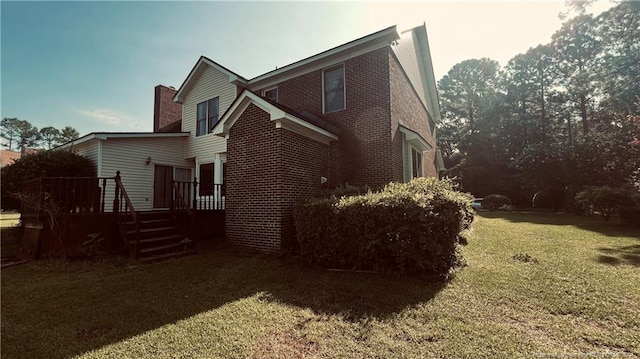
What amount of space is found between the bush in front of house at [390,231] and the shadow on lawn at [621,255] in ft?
11.1

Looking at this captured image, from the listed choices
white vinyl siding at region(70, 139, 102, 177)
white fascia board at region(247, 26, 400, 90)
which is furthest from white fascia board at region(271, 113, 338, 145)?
white vinyl siding at region(70, 139, 102, 177)

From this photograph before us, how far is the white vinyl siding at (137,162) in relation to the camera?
11.9 meters

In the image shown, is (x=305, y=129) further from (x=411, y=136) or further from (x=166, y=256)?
(x=166, y=256)

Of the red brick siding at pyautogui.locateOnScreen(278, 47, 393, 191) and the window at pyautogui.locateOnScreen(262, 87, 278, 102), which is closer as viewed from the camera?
the red brick siding at pyautogui.locateOnScreen(278, 47, 393, 191)

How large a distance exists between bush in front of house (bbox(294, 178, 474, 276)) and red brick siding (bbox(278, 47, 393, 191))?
8.69 feet

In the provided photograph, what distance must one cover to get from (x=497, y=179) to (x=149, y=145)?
103 feet

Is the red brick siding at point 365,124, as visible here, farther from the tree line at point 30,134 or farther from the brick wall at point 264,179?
the tree line at point 30,134

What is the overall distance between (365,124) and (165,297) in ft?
24.2

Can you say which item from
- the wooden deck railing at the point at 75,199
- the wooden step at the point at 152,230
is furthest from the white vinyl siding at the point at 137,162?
the wooden step at the point at 152,230

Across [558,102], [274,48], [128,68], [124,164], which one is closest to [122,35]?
[128,68]

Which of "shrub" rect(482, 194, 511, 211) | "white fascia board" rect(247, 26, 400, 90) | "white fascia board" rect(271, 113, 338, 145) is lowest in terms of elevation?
"shrub" rect(482, 194, 511, 211)

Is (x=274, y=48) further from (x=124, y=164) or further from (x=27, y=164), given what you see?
(x=27, y=164)

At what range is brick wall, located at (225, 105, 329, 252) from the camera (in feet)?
25.1

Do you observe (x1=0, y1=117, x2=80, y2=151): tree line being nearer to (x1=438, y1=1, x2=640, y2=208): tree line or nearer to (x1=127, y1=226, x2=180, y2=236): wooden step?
(x1=127, y1=226, x2=180, y2=236): wooden step
